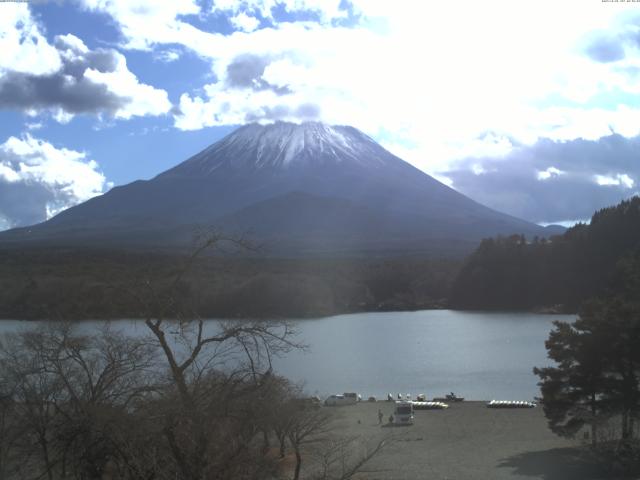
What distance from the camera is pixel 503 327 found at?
45188mm

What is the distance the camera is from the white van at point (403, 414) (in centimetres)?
1942

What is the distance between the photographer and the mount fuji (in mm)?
85438

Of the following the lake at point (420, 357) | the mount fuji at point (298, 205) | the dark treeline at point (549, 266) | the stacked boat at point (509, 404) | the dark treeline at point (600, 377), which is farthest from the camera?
the mount fuji at point (298, 205)

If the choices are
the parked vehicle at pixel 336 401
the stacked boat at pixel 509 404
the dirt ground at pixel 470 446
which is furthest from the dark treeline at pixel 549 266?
the dirt ground at pixel 470 446

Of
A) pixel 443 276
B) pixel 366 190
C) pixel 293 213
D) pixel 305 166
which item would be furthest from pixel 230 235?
pixel 305 166

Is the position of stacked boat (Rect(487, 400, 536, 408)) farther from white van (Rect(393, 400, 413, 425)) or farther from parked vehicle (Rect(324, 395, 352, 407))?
parked vehicle (Rect(324, 395, 352, 407))

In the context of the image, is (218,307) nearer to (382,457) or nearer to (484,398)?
(484,398)

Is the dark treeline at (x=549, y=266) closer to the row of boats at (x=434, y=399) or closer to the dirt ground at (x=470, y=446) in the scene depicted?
the row of boats at (x=434, y=399)

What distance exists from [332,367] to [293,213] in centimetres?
6552

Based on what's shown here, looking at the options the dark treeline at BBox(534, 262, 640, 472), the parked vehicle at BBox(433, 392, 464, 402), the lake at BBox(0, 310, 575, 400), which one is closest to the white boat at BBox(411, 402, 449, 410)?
the parked vehicle at BBox(433, 392, 464, 402)

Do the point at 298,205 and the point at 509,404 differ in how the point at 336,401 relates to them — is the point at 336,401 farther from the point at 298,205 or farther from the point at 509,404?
the point at 298,205

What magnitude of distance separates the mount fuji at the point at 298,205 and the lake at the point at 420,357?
32.4 meters

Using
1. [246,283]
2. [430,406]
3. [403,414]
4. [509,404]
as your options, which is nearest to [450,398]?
[430,406]

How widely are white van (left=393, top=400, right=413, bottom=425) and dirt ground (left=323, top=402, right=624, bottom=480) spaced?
0.23 meters
